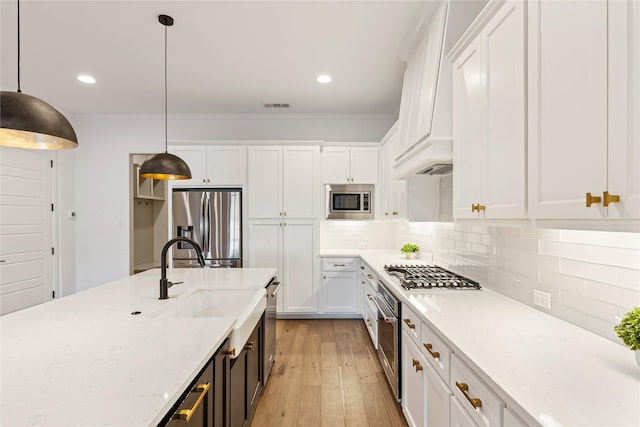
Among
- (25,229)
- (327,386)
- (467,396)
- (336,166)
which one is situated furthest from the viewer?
(336,166)

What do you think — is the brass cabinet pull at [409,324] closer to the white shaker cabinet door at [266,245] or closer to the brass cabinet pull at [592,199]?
the brass cabinet pull at [592,199]

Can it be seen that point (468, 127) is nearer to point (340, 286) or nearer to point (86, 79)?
point (340, 286)

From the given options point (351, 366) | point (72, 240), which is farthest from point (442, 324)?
point (72, 240)

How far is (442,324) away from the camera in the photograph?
1394mm

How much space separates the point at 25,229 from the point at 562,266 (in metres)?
5.53

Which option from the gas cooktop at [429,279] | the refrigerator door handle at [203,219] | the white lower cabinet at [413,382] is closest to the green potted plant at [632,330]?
the white lower cabinet at [413,382]

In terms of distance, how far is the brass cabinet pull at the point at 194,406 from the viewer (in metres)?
0.90

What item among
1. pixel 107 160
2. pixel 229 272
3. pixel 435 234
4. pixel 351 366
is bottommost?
pixel 351 366

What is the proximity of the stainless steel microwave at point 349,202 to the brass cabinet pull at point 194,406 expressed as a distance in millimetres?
3116

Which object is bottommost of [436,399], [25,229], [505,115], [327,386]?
[327,386]

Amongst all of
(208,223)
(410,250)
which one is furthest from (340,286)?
(208,223)

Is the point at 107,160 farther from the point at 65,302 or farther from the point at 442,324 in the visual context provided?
the point at 442,324

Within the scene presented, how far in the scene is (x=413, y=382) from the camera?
181cm

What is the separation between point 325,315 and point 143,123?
3955 millimetres
